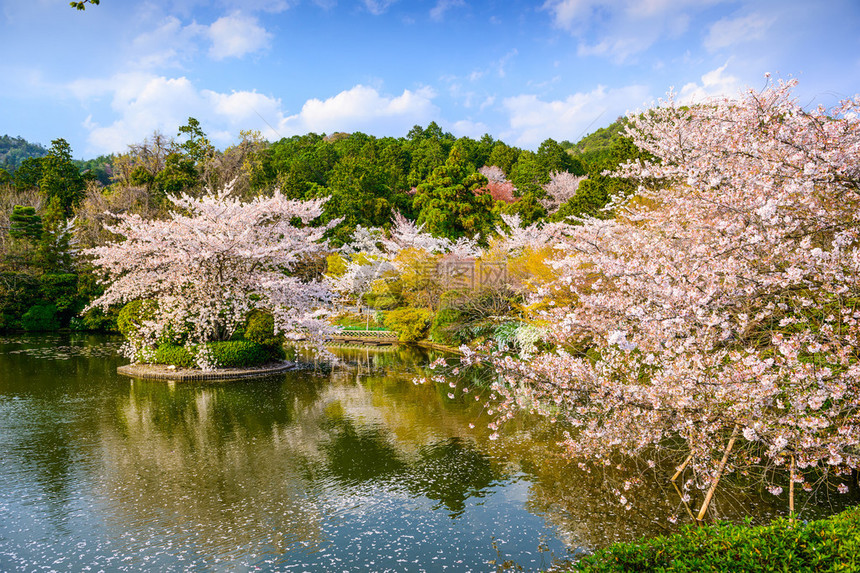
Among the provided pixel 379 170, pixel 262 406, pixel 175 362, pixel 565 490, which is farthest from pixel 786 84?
pixel 379 170

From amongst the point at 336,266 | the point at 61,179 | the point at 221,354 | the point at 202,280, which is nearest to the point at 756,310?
the point at 221,354

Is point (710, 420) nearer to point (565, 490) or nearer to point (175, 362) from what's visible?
point (565, 490)

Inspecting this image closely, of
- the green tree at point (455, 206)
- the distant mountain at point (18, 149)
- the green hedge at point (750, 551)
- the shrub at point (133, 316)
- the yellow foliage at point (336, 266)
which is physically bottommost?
the green hedge at point (750, 551)

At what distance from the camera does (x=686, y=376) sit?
184 inches

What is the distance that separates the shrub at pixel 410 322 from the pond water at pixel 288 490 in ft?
34.6

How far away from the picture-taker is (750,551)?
320 centimetres

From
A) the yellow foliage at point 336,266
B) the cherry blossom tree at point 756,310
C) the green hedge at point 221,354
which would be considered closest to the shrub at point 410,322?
the yellow foliage at point 336,266

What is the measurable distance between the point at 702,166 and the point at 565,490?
4.38 meters

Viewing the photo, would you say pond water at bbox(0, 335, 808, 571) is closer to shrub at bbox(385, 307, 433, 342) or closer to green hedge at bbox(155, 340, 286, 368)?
green hedge at bbox(155, 340, 286, 368)

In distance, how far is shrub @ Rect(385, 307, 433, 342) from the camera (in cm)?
2253

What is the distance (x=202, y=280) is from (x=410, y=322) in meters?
9.92

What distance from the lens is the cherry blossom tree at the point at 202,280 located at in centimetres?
1463

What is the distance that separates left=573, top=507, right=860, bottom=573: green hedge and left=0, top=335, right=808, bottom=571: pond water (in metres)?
Answer: 1.94

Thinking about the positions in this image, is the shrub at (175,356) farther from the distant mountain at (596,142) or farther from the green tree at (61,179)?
the distant mountain at (596,142)
